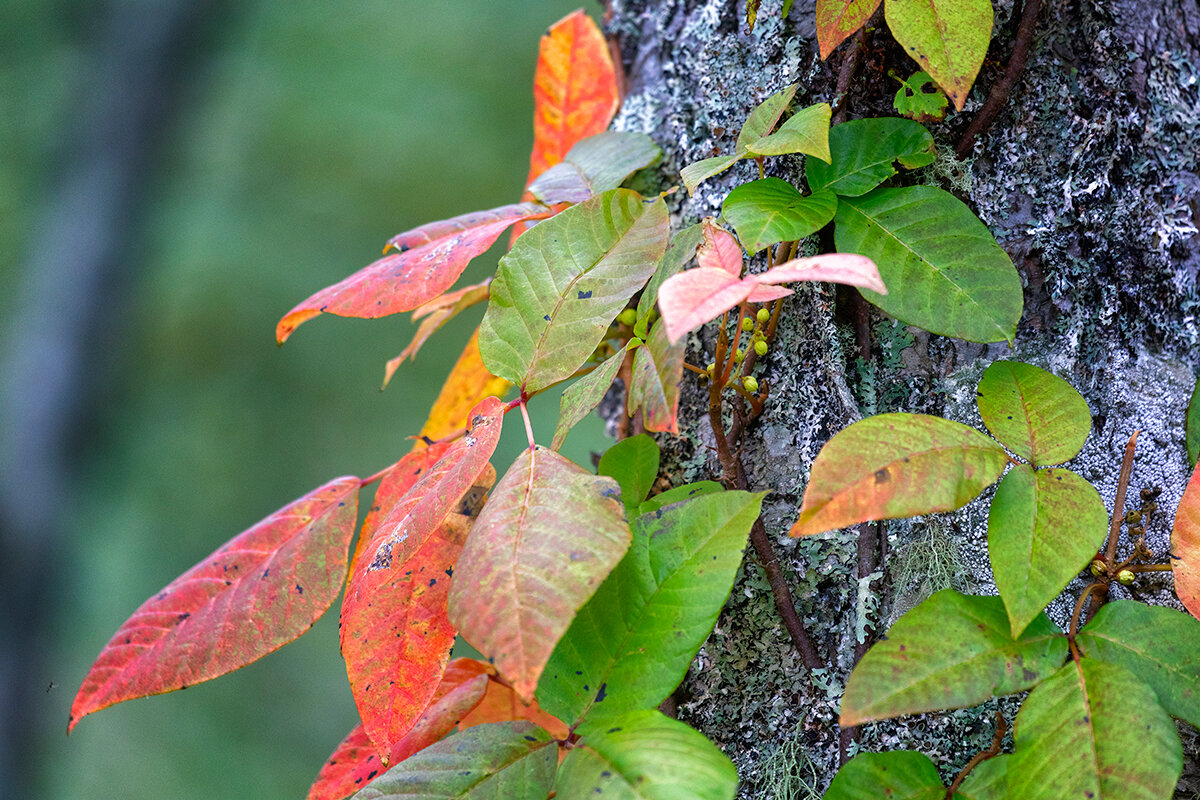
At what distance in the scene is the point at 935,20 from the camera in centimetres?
37

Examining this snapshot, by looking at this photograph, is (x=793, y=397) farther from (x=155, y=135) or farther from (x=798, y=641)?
(x=155, y=135)

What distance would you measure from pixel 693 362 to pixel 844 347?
0.36 feet

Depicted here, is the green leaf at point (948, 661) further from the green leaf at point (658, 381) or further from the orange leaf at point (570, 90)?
the orange leaf at point (570, 90)

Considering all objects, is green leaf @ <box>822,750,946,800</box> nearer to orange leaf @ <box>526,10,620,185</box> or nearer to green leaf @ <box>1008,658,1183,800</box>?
green leaf @ <box>1008,658,1183,800</box>

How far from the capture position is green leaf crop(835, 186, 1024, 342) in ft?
1.17

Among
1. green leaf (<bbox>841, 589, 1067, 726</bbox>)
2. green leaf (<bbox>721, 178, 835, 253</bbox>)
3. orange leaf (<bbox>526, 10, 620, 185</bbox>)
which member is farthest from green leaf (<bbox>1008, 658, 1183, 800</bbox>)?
orange leaf (<bbox>526, 10, 620, 185</bbox>)

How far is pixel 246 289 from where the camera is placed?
8.96 feet

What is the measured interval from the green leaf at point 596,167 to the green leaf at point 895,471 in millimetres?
263

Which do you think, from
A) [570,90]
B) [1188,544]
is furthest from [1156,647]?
[570,90]

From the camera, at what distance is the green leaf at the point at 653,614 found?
0.31 metres

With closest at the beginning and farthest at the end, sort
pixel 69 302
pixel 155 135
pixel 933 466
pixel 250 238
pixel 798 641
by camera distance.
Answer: pixel 933 466 < pixel 798 641 < pixel 69 302 < pixel 155 135 < pixel 250 238

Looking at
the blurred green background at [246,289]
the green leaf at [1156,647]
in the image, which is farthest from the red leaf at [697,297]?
the blurred green background at [246,289]

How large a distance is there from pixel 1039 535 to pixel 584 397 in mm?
203

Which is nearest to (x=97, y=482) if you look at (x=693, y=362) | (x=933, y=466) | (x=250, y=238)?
(x=250, y=238)
